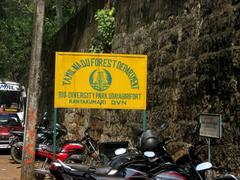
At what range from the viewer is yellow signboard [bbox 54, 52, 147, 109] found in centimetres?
1070

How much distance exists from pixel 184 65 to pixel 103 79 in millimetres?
1685

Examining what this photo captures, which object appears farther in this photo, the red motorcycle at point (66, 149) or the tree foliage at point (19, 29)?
the tree foliage at point (19, 29)

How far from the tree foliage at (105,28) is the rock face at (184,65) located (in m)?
0.71

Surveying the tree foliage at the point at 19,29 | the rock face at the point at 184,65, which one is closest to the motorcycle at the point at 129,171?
the rock face at the point at 184,65

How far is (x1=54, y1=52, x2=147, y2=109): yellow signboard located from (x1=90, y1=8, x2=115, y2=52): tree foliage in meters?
5.86

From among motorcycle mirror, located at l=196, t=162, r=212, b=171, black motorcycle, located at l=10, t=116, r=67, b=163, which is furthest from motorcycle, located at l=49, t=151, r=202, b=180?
black motorcycle, located at l=10, t=116, r=67, b=163

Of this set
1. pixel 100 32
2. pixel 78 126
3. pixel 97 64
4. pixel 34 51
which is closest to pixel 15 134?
pixel 78 126

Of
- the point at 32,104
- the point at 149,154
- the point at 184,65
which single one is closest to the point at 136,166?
the point at 149,154

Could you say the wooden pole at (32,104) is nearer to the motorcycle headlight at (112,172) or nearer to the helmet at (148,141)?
the helmet at (148,141)

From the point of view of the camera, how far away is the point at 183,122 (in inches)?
398

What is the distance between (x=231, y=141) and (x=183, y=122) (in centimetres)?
207

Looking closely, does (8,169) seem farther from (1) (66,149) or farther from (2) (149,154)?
(2) (149,154)

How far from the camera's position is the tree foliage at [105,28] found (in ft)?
54.4

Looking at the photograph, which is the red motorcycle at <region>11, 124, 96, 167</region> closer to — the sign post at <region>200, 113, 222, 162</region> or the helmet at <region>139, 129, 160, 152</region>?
the helmet at <region>139, 129, 160, 152</region>
